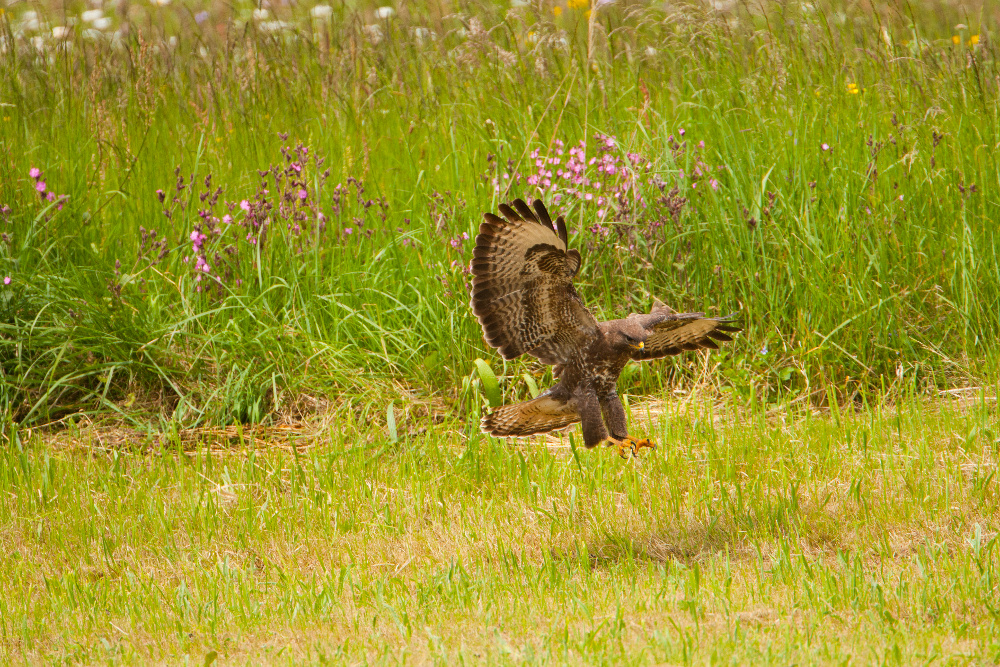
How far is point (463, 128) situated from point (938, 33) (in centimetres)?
287

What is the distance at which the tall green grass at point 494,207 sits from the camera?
4629 mm

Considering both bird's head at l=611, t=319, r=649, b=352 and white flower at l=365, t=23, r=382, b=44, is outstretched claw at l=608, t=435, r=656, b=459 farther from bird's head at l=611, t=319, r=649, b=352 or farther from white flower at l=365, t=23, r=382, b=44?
white flower at l=365, t=23, r=382, b=44

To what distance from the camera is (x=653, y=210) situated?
4.91 metres

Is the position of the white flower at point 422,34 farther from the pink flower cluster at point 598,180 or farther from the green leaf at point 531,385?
the green leaf at point 531,385

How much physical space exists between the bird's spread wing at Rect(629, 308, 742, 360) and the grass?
0.44m

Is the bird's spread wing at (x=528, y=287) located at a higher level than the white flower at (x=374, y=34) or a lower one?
lower

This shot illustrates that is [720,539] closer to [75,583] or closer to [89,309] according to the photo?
[75,583]

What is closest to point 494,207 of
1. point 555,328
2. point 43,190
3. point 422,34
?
point 555,328

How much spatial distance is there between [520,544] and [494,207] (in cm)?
194

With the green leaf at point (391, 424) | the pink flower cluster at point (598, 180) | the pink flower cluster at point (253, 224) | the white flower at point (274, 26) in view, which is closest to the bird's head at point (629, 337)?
the green leaf at point (391, 424)

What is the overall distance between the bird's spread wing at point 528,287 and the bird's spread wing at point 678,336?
0.88 ft

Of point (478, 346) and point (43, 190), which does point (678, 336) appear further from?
point (43, 190)

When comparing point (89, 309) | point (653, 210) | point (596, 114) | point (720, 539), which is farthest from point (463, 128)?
point (720, 539)

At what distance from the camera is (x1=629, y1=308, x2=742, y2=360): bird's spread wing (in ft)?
11.3
